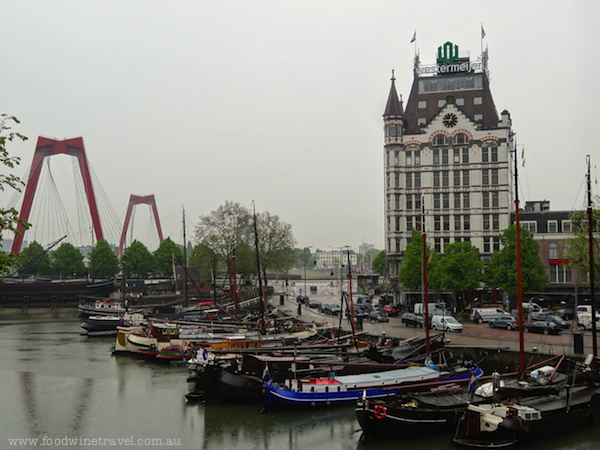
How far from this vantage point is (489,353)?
3369cm

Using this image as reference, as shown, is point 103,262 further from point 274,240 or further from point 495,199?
point 495,199

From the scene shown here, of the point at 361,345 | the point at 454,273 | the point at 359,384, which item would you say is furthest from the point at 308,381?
the point at 454,273

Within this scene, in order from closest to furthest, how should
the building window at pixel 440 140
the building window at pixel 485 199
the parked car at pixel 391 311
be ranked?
the parked car at pixel 391 311 < the building window at pixel 485 199 < the building window at pixel 440 140

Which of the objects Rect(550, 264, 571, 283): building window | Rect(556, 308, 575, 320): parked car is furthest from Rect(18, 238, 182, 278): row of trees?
Rect(556, 308, 575, 320): parked car

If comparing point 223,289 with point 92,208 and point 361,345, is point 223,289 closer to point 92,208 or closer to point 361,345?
point 92,208

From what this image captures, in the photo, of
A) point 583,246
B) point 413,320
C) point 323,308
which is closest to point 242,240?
point 323,308

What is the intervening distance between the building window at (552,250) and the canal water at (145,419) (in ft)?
142

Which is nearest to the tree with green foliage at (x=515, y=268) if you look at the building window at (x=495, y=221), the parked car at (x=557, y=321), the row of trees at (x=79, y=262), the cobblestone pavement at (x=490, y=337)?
the cobblestone pavement at (x=490, y=337)

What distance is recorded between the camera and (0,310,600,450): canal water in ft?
72.6

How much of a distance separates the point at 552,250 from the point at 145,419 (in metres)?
51.2

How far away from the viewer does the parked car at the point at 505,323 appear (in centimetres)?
4244

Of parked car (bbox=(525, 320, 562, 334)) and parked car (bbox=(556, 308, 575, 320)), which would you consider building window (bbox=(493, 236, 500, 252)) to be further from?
parked car (bbox=(525, 320, 562, 334))

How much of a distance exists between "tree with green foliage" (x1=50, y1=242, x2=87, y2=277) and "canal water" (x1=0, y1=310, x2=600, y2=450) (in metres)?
68.6

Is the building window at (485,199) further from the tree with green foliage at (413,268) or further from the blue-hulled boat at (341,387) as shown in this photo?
the blue-hulled boat at (341,387)
